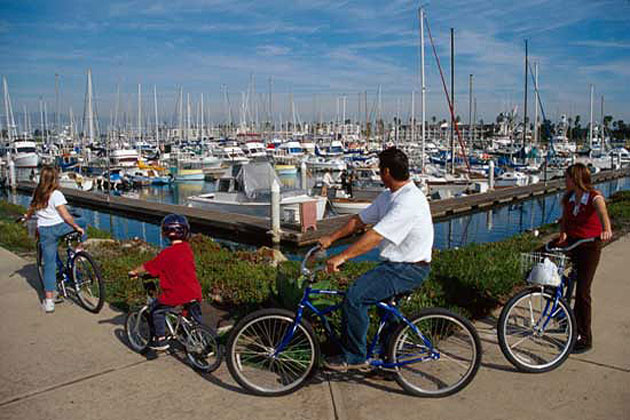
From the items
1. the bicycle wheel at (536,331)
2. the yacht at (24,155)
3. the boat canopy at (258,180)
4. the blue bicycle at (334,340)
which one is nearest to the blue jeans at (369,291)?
the blue bicycle at (334,340)

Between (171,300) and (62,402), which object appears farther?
(171,300)

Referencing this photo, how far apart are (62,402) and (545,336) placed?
14.9ft

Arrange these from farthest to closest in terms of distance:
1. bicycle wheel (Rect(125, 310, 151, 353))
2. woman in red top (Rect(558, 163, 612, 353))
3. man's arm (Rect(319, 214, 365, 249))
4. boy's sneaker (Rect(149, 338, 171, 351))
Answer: bicycle wheel (Rect(125, 310, 151, 353)) → woman in red top (Rect(558, 163, 612, 353)) → boy's sneaker (Rect(149, 338, 171, 351)) → man's arm (Rect(319, 214, 365, 249))

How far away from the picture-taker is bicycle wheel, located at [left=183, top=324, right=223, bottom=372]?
473cm

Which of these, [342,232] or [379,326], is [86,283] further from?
[379,326]

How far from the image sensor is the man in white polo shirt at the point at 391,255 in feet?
13.3

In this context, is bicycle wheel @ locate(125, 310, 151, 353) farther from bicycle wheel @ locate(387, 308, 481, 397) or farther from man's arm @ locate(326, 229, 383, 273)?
bicycle wheel @ locate(387, 308, 481, 397)

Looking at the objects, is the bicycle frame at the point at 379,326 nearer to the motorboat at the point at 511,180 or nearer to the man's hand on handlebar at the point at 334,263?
the man's hand on handlebar at the point at 334,263

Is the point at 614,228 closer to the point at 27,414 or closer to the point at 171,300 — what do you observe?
the point at 171,300

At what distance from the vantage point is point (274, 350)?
173 inches

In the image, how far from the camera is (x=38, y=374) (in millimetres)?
4910

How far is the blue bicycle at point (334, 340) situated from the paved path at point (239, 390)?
5.3 inches

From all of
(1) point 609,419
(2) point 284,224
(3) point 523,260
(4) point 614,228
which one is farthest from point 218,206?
(1) point 609,419

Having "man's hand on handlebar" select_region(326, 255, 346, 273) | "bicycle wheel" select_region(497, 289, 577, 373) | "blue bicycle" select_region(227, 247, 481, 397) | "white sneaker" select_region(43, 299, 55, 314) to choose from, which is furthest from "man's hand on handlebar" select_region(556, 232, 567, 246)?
"white sneaker" select_region(43, 299, 55, 314)
